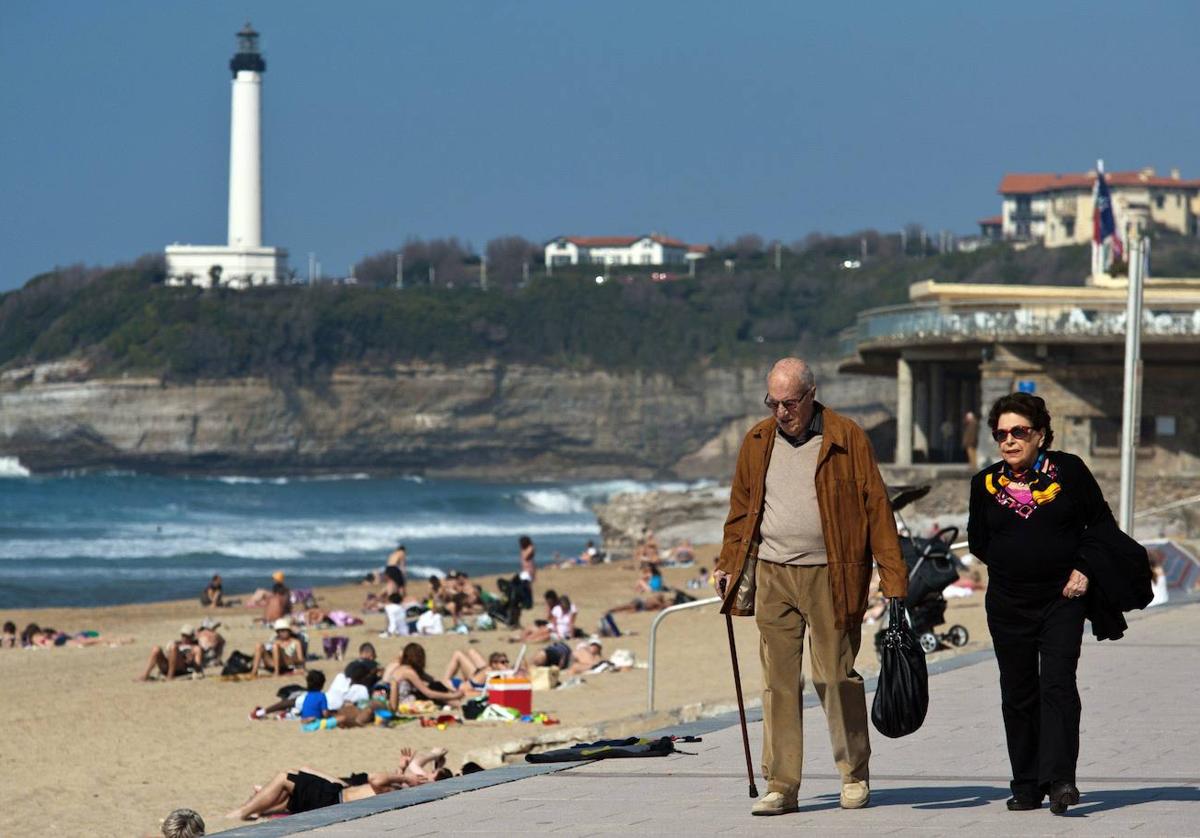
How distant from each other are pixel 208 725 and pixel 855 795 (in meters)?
10.1

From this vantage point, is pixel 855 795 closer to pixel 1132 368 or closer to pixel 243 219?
pixel 1132 368

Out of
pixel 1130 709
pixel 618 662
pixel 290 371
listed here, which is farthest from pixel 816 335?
pixel 1130 709

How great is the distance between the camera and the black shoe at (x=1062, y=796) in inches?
248

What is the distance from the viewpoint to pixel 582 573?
1464 inches

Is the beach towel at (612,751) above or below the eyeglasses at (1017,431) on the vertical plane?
below

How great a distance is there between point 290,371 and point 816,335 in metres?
40.6

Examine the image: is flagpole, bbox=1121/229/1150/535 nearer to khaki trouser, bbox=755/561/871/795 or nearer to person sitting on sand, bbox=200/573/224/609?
khaki trouser, bbox=755/561/871/795

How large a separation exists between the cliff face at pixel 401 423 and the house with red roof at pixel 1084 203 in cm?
3356

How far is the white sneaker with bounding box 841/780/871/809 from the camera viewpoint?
21.5ft

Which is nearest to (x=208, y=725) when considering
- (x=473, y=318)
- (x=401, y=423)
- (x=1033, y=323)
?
(x=1033, y=323)

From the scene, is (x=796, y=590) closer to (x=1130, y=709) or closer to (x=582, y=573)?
(x=1130, y=709)

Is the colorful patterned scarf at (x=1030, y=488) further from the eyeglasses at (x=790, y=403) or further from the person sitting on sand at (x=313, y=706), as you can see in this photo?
the person sitting on sand at (x=313, y=706)

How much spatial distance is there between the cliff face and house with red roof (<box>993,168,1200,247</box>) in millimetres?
33555

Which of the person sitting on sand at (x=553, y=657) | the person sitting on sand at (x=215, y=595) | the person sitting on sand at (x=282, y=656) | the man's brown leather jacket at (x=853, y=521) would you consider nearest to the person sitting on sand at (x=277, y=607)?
the person sitting on sand at (x=215, y=595)
